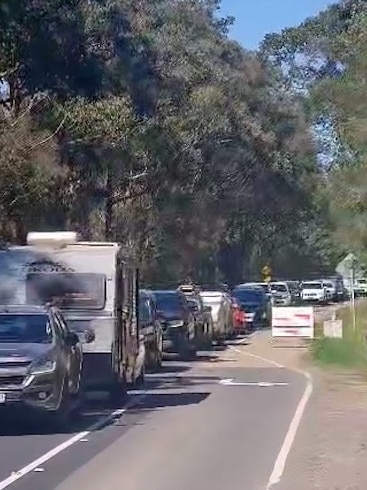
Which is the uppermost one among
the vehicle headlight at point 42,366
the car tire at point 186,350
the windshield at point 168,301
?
the windshield at point 168,301

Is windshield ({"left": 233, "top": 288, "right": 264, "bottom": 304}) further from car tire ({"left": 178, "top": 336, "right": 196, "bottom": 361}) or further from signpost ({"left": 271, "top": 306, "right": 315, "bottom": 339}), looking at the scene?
car tire ({"left": 178, "top": 336, "right": 196, "bottom": 361})

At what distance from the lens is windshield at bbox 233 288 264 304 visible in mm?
56281

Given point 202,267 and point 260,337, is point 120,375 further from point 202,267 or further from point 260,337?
point 202,267

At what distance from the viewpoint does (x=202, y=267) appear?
78000 mm

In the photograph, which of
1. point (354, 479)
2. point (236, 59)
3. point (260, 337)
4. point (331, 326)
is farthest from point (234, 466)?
point (236, 59)

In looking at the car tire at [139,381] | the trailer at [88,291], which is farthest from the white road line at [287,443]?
the car tire at [139,381]

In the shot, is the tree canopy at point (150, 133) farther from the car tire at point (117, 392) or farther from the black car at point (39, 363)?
the black car at point (39, 363)

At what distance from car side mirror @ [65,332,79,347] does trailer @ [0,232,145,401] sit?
1.61 metres

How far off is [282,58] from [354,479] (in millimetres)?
54038

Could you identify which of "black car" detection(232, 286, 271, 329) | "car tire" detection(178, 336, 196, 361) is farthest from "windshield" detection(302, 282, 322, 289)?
"car tire" detection(178, 336, 196, 361)

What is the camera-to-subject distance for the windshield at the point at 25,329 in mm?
19141

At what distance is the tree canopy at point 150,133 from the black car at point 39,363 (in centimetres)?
855

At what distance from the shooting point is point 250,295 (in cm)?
5719

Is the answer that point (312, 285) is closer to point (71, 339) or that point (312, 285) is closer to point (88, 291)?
point (88, 291)
